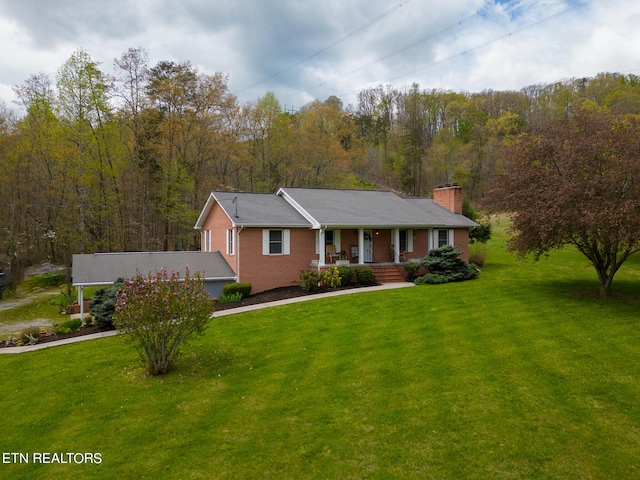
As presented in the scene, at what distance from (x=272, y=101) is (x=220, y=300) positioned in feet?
85.7

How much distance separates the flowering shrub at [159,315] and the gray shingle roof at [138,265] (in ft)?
29.0

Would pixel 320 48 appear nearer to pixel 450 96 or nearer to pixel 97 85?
pixel 97 85

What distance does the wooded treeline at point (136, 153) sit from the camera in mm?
24656

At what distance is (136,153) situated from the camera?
93.0 feet

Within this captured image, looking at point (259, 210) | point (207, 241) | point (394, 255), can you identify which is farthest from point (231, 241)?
point (394, 255)

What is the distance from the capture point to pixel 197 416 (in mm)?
6414

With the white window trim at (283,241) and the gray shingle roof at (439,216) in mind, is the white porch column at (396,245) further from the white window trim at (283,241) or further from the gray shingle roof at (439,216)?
the white window trim at (283,241)

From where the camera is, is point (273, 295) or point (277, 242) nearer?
point (273, 295)

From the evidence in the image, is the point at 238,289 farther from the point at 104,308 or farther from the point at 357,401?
the point at 357,401

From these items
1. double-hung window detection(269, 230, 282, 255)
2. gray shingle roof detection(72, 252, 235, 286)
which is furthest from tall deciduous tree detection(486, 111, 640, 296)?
gray shingle roof detection(72, 252, 235, 286)

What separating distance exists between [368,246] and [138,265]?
11.4 m

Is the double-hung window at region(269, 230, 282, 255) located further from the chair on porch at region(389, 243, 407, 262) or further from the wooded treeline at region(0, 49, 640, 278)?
the wooded treeline at region(0, 49, 640, 278)

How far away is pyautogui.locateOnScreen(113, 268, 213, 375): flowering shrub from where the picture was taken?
26.1ft

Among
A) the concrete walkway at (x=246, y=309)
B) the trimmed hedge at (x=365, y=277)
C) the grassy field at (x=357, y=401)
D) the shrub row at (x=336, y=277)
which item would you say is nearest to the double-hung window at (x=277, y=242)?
the shrub row at (x=336, y=277)
